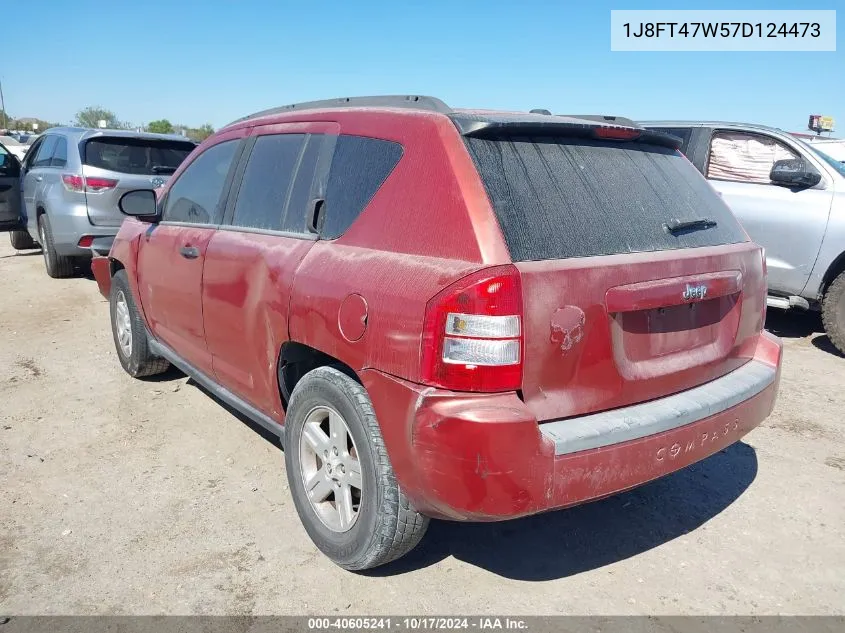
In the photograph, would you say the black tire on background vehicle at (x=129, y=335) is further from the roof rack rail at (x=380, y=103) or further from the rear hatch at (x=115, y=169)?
the rear hatch at (x=115, y=169)

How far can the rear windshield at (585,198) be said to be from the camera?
7.50ft

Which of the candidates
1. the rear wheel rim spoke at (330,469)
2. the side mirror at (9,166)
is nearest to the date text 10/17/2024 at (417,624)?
the rear wheel rim spoke at (330,469)

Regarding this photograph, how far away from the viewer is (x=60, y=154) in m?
8.07

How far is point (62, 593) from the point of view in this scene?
258 cm

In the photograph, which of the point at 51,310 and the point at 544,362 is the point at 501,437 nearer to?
the point at 544,362

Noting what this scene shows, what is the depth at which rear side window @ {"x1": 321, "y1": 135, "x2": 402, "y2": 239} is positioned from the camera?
2.59 metres

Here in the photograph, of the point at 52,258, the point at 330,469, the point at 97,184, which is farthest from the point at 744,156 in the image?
the point at 52,258

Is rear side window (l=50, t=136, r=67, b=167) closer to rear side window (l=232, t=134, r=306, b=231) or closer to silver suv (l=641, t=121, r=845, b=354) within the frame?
rear side window (l=232, t=134, r=306, b=231)

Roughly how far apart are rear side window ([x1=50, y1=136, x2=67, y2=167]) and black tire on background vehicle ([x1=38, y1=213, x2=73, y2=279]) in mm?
656

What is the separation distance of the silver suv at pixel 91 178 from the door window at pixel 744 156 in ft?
19.6

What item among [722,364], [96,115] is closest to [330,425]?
[722,364]

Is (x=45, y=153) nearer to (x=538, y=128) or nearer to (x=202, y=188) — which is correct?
(x=202, y=188)

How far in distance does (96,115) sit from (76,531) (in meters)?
61.5

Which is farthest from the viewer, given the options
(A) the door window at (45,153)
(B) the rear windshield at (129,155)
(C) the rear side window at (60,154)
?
(A) the door window at (45,153)
